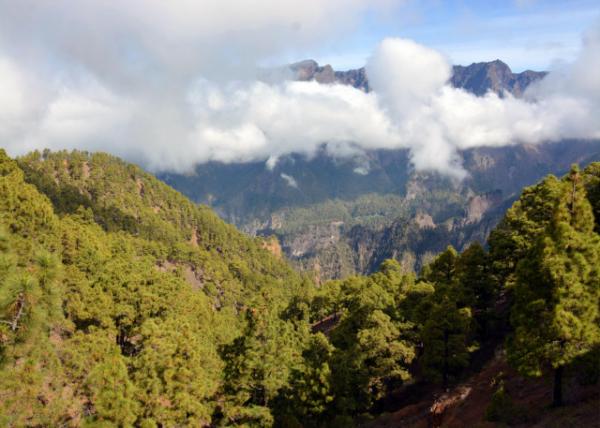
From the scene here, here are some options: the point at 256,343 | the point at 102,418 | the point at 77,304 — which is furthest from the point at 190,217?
the point at 102,418

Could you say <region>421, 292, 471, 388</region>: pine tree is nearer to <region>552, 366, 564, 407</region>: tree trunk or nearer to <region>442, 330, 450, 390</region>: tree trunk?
<region>442, 330, 450, 390</region>: tree trunk

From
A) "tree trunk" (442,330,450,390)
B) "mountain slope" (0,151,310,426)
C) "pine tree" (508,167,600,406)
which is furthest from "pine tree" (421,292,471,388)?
"pine tree" (508,167,600,406)

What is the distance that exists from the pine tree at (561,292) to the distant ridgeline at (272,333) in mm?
81

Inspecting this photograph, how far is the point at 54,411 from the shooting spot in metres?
21.9

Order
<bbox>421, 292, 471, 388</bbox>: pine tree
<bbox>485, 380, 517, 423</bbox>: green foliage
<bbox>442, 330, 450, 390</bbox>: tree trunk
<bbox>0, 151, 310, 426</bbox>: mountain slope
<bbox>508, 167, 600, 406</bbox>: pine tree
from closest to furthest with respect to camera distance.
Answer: <bbox>0, 151, 310, 426</bbox>: mountain slope → <bbox>508, 167, 600, 406</bbox>: pine tree → <bbox>485, 380, 517, 423</bbox>: green foliage → <bbox>421, 292, 471, 388</bbox>: pine tree → <bbox>442, 330, 450, 390</bbox>: tree trunk

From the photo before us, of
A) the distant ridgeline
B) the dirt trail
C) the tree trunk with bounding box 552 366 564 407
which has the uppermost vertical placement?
the distant ridgeline

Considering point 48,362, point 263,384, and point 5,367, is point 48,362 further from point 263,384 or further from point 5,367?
point 263,384

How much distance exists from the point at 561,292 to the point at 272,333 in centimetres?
2621

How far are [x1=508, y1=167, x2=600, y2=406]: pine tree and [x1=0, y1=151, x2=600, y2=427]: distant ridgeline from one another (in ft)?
0.26

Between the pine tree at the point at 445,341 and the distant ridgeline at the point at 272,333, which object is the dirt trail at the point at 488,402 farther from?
the pine tree at the point at 445,341

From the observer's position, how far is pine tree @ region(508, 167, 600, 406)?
24062mm

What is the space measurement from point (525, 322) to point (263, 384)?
25.0 m

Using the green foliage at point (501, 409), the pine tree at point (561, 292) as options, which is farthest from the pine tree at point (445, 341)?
the pine tree at point (561, 292)

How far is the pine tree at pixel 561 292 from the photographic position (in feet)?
78.9
